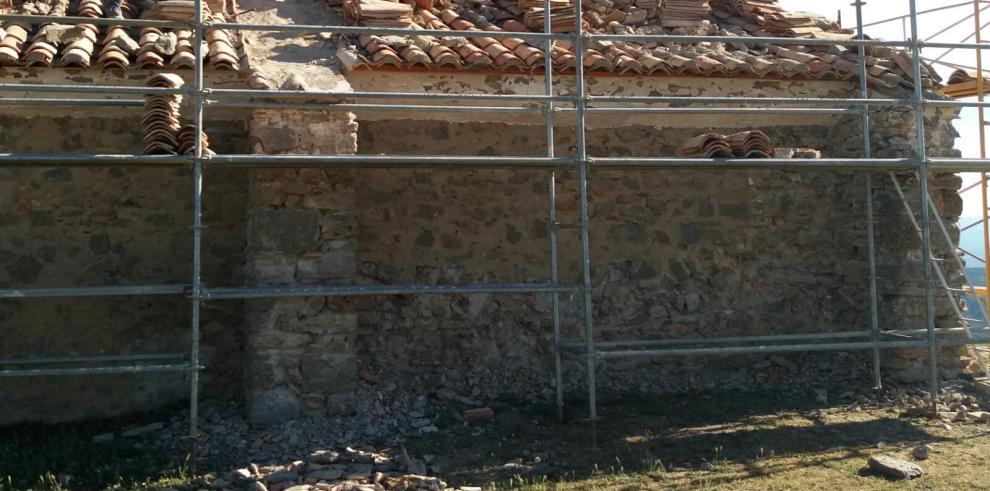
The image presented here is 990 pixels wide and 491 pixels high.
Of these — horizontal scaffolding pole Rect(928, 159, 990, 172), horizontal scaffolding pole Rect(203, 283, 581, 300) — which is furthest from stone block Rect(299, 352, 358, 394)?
horizontal scaffolding pole Rect(928, 159, 990, 172)

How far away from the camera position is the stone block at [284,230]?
595 centimetres

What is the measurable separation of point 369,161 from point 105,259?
2.39 metres

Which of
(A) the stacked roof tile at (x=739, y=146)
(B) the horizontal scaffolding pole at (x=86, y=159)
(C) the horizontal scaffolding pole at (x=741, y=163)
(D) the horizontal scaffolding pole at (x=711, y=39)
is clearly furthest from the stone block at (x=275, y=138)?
(A) the stacked roof tile at (x=739, y=146)

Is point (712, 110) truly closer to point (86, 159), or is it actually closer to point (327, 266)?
point (327, 266)

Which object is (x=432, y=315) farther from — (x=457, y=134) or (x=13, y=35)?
(x=13, y=35)

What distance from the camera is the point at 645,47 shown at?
7.77m

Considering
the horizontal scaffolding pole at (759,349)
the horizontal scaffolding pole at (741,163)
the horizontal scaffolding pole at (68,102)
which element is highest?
the horizontal scaffolding pole at (68,102)

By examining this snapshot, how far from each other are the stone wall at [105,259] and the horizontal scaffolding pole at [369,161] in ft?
4.30

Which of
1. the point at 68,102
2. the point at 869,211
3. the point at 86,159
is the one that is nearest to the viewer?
the point at 86,159

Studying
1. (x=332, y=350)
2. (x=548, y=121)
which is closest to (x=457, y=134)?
(x=548, y=121)

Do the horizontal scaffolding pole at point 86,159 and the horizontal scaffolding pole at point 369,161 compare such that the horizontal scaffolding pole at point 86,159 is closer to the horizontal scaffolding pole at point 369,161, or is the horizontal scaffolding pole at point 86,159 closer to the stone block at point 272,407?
the horizontal scaffolding pole at point 369,161

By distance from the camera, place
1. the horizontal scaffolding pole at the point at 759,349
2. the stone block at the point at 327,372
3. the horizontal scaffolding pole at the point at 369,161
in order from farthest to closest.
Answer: the stone block at the point at 327,372 < the horizontal scaffolding pole at the point at 759,349 < the horizontal scaffolding pole at the point at 369,161

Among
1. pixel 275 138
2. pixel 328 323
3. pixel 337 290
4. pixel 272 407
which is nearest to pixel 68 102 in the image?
pixel 275 138

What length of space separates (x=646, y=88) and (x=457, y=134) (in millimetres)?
1617
